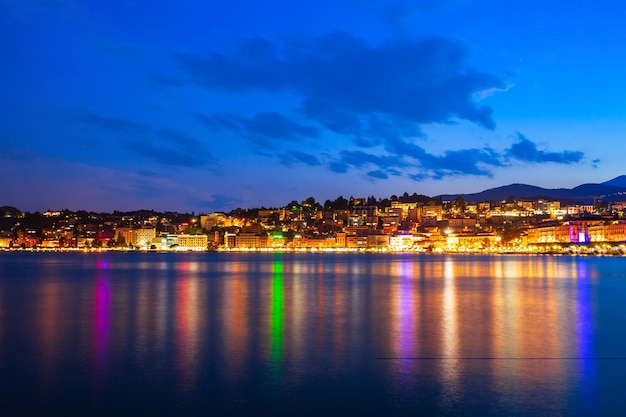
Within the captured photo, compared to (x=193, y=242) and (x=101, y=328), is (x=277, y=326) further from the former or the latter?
(x=193, y=242)

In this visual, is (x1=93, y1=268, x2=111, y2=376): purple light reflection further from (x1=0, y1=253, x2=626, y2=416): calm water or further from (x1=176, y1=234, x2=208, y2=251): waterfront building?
(x1=176, y1=234, x2=208, y2=251): waterfront building

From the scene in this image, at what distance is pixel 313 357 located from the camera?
39.0 ft

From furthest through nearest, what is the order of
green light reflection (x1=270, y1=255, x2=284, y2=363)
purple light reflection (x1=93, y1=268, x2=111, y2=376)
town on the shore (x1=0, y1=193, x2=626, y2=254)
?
town on the shore (x1=0, y1=193, x2=626, y2=254)
green light reflection (x1=270, y1=255, x2=284, y2=363)
purple light reflection (x1=93, y1=268, x2=111, y2=376)

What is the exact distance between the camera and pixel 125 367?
11.0 meters

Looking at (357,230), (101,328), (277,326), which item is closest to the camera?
(101,328)

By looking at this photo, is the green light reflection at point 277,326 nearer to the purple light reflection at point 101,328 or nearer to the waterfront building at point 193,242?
the purple light reflection at point 101,328

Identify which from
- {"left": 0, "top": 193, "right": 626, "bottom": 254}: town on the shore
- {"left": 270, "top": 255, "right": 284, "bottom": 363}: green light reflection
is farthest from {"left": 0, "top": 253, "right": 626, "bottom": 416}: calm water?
{"left": 0, "top": 193, "right": 626, "bottom": 254}: town on the shore

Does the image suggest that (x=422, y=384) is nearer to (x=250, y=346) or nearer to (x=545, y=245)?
(x=250, y=346)

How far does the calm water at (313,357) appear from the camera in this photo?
343 inches

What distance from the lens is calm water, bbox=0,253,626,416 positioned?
8711 millimetres

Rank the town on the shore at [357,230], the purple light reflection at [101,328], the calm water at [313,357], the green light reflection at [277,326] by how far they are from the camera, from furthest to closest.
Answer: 1. the town on the shore at [357,230]
2. the green light reflection at [277,326]
3. the purple light reflection at [101,328]
4. the calm water at [313,357]

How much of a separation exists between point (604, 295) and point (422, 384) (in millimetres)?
18366

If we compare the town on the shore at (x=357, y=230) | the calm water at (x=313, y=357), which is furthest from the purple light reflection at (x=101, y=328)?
the town on the shore at (x=357, y=230)

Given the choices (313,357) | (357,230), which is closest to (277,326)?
(313,357)
